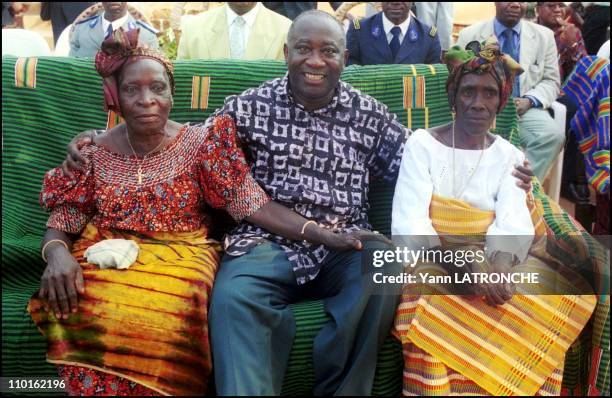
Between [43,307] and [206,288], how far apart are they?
59 centimetres

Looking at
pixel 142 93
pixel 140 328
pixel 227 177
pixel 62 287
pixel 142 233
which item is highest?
pixel 142 93

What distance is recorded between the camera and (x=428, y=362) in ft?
7.91

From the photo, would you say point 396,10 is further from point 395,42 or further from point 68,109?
point 68,109

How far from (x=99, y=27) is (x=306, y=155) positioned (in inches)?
105

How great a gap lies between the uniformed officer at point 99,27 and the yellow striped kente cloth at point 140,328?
267 cm

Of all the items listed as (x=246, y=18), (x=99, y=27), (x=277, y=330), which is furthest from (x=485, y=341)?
(x=99, y=27)

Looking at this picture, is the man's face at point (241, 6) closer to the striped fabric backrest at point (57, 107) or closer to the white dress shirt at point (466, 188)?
the striped fabric backrest at point (57, 107)

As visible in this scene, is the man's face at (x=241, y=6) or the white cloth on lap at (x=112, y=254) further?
the man's face at (x=241, y=6)

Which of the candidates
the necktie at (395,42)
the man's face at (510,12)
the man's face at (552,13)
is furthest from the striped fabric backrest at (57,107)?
the man's face at (552,13)

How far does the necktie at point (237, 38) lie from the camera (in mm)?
4434

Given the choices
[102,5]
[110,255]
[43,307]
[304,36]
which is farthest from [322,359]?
[102,5]

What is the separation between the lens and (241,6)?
4480 mm

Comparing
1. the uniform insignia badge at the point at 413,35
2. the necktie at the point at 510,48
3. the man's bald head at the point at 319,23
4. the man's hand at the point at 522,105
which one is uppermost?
the man's bald head at the point at 319,23

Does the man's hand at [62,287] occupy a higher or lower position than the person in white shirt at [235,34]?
lower
